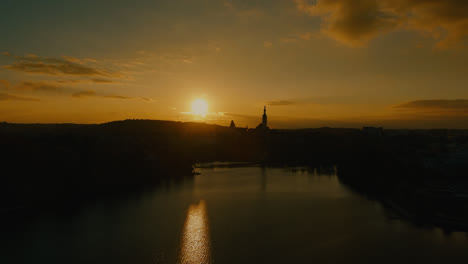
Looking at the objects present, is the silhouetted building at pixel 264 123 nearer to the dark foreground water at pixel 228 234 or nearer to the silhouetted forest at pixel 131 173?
the silhouetted forest at pixel 131 173

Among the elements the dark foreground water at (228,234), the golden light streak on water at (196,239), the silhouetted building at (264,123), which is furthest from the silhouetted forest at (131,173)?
the silhouetted building at (264,123)

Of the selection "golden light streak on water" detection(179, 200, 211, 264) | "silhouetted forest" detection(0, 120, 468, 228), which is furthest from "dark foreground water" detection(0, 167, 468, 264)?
"silhouetted forest" detection(0, 120, 468, 228)

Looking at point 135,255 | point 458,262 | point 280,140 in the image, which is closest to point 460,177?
point 458,262

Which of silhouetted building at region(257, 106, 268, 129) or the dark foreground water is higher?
silhouetted building at region(257, 106, 268, 129)

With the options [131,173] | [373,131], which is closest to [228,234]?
[131,173]

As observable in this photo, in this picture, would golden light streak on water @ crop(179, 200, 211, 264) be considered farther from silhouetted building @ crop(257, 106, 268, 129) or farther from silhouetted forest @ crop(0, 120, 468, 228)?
silhouetted building @ crop(257, 106, 268, 129)

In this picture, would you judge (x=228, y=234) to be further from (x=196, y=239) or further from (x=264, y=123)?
(x=264, y=123)
